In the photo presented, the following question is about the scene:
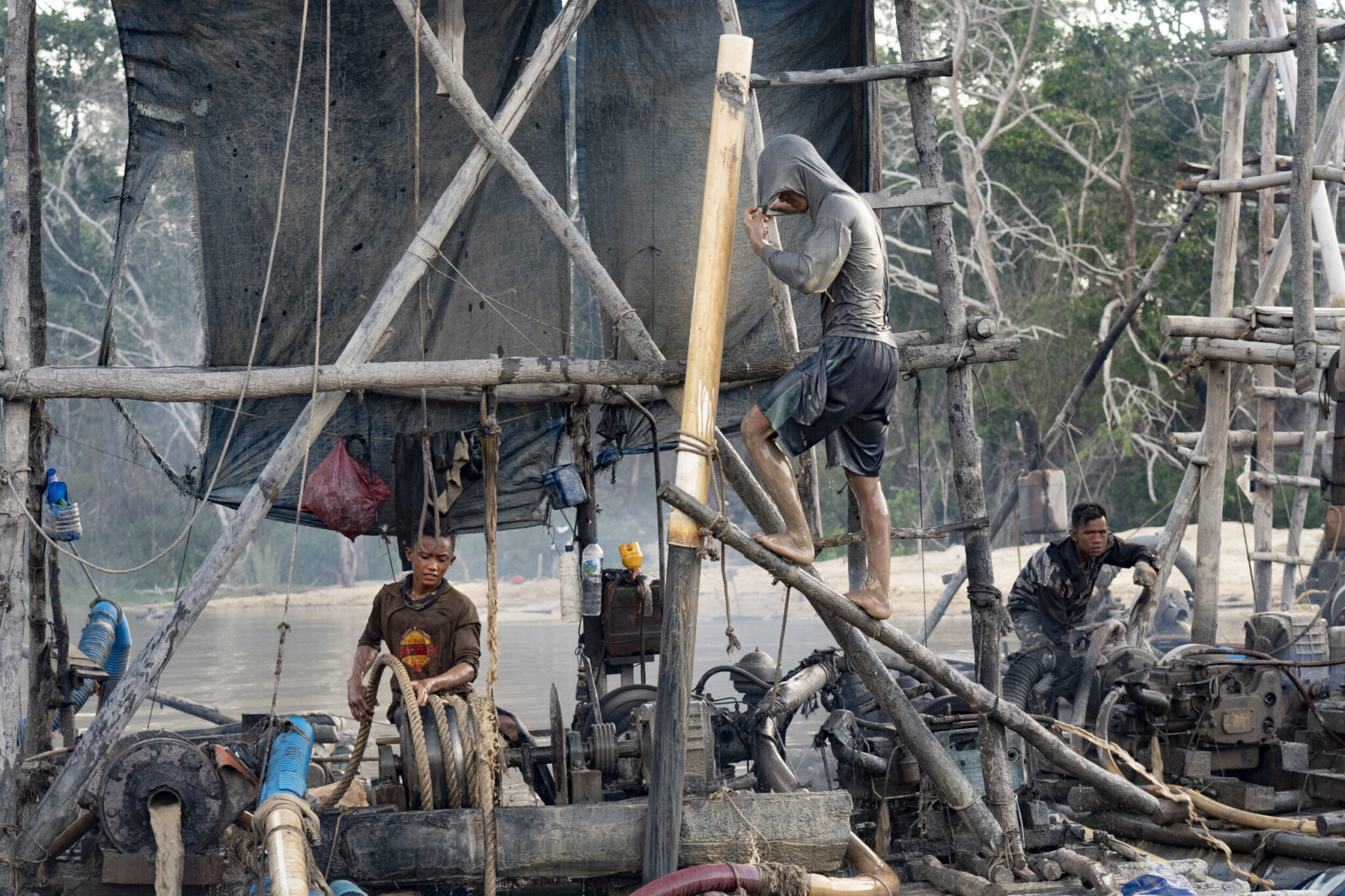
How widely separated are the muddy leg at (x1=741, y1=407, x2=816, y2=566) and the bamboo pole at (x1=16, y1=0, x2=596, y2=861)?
Answer: 7.89 ft

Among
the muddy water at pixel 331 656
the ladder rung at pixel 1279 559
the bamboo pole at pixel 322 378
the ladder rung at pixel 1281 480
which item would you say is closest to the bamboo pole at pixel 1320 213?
the ladder rung at pixel 1281 480

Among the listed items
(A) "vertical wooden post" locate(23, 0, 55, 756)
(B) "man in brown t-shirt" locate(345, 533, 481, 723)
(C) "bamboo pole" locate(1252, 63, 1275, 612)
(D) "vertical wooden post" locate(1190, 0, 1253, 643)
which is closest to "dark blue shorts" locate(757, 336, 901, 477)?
(B) "man in brown t-shirt" locate(345, 533, 481, 723)

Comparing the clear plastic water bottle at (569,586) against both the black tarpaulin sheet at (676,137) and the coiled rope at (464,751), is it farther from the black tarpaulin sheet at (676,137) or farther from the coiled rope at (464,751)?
the coiled rope at (464,751)

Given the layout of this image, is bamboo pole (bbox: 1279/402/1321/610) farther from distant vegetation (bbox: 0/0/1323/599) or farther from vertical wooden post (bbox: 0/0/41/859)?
vertical wooden post (bbox: 0/0/41/859)

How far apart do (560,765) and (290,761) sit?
1238mm

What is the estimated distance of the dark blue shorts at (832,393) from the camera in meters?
5.13

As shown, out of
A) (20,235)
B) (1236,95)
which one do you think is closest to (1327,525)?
(1236,95)

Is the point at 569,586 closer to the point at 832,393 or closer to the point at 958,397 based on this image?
the point at 958,397

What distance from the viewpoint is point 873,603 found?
5402 millimetres

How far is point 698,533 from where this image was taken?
4727 mm

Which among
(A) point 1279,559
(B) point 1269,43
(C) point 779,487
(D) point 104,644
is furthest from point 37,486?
(A) point 1279,559

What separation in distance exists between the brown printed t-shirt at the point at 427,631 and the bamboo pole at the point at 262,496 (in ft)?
2.69

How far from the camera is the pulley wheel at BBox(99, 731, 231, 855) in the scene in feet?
16.3

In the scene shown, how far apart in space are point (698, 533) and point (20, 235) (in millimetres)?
4347
